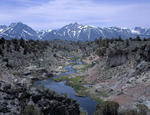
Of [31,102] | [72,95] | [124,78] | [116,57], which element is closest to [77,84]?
[72,95]

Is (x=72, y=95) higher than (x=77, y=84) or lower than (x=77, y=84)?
higher

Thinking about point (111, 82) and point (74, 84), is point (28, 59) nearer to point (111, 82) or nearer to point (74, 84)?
point (74, 84)

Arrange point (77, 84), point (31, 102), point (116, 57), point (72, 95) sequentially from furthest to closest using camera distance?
1. point (116, 57)
2. point (77, 84)
3. point (72, 95)
4. point (31, 102)

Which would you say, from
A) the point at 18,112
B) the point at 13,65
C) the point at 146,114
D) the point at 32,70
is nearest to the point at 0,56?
the point at 13,65

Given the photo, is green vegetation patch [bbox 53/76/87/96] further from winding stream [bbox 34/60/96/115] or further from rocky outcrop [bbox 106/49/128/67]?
rocky outcrop [bbox 106/49/128/67]

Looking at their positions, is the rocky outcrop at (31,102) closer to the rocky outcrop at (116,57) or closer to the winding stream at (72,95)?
the winding stream at (72,95)

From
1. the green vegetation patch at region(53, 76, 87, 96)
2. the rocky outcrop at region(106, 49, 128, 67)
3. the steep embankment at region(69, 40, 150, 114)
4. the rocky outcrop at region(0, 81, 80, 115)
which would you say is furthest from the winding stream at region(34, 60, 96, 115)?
the rocky outcrop at region(106, 49, 128, 67)

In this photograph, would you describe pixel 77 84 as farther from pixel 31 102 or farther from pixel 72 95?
pixel 31 102

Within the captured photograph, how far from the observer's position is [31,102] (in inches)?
1367

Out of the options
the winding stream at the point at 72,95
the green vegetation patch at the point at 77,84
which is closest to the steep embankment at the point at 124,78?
the green vegetation patch at the point at 77,84

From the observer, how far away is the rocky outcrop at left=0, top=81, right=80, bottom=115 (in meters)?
31.4

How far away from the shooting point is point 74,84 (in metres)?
73.2

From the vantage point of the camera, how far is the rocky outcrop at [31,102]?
103ft

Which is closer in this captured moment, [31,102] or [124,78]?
[31,102]
